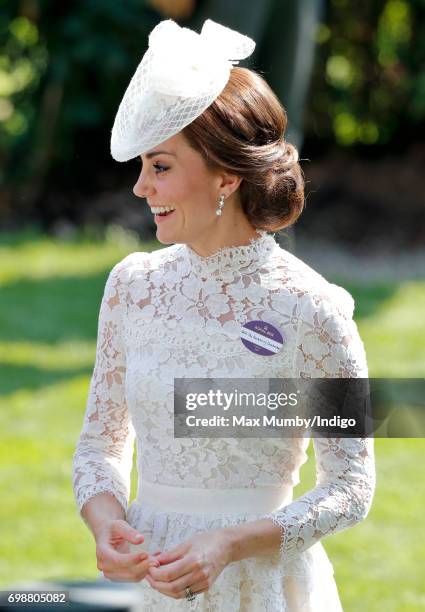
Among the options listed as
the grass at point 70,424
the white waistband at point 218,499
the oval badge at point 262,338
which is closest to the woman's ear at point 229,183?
the oval badge at point 262,338

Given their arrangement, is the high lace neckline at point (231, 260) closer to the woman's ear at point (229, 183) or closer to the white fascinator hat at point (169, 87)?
the woman's ear at point (229, 183)

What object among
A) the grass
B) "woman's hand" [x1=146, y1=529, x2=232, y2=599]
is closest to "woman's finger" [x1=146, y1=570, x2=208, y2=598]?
"woman's hand" [x1=146, y1=529, x2=232, y2=599]

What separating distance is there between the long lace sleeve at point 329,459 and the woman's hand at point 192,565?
14cm

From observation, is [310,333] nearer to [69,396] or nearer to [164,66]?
[164,66]

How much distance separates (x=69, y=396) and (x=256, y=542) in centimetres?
420

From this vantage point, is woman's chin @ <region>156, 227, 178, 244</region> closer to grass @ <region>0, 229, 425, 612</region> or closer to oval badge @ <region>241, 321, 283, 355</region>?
oval badge @ <region>241, 321, 283, 355</region>

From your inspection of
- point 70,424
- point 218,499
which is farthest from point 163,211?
point 70,424

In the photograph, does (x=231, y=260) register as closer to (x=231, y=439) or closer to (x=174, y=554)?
(x=231, y=439)

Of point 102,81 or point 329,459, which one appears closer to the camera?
point 329,459

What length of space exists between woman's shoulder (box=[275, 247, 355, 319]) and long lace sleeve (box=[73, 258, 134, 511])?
0.33 meters

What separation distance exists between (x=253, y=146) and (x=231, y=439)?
56 centimetres

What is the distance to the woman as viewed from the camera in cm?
233

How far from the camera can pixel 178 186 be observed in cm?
238

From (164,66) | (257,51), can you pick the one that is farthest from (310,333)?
(257,51)
